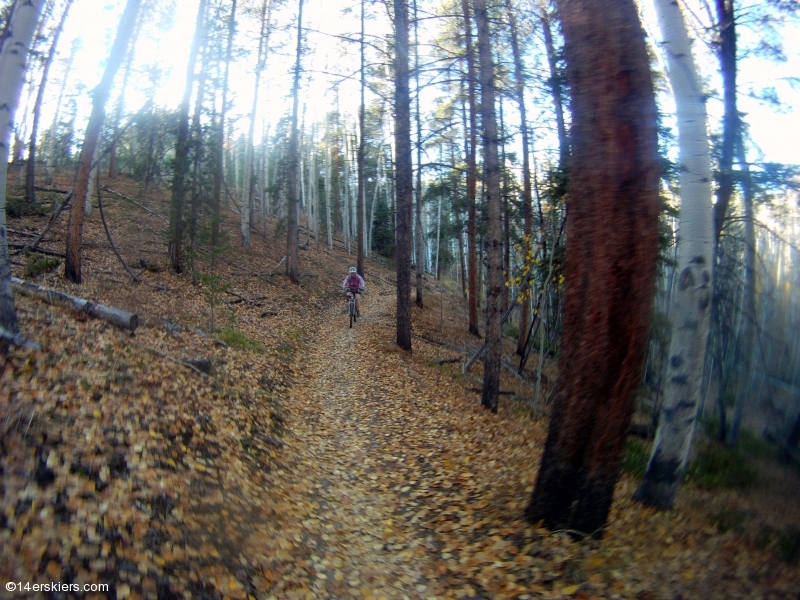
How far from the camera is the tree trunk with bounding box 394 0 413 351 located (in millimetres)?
13039

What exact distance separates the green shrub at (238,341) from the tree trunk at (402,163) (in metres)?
4.58

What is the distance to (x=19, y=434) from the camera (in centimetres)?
414

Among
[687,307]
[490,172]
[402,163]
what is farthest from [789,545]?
[402,163]

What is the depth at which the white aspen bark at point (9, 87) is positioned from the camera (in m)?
5.85

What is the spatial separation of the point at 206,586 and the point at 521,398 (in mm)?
9925

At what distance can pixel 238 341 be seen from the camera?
11391 mm

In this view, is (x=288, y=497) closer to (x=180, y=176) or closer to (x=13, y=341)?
(x=13, y=341)

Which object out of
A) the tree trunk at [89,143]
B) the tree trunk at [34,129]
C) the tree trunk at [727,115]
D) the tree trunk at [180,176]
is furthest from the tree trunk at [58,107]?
the tree trunk at [727,115]

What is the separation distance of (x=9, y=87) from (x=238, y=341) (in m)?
6.58

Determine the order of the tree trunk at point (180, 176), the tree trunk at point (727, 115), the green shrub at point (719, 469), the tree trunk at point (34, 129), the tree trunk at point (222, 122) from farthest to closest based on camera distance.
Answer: the tree trunk at point (34, 129) → the tree trunk at point (222, 122) → the tree trunk at point (180, 176) → the tree trunk at point (727, 115) → the green shrub at point (719, 469)

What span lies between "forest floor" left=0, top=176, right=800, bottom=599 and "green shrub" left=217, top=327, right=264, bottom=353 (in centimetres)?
57

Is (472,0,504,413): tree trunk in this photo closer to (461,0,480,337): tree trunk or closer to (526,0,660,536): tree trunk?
(461,0,480,337): tree trunk

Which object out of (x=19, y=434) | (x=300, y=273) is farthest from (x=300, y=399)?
(x=300, y=273)

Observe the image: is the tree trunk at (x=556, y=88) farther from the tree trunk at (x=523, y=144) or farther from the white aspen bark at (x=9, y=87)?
the white aspen bark at (x=9, y=87)
